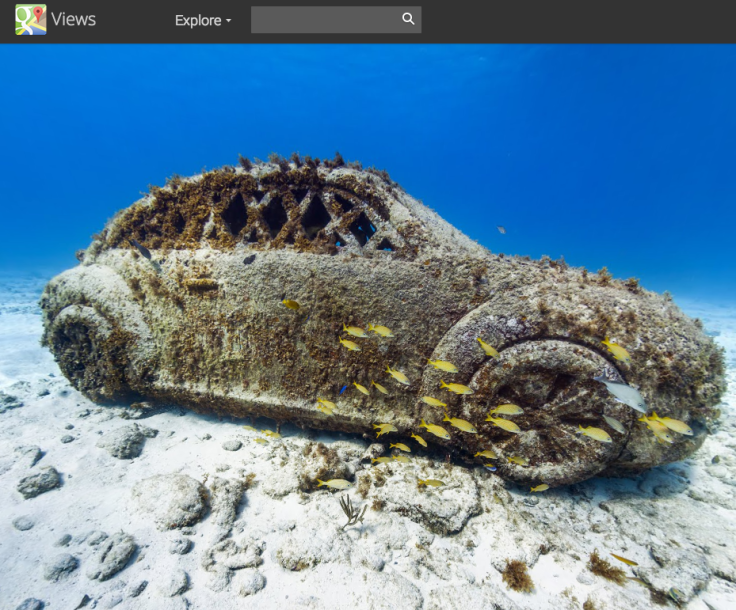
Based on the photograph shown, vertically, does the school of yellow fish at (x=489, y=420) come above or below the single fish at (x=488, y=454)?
above

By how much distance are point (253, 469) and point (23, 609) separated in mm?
2277

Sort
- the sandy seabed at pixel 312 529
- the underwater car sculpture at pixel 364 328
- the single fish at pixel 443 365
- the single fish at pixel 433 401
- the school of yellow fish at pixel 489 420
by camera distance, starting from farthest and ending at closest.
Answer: the single fish at pixel 433 401
the single fish at pixel 443 365
the underwater car sculpture at pixel 364 328
the school of yellow fish at pixel 489 420
the sandy seabed at pixel 312 529

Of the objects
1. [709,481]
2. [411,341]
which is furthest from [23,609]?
[709,481]

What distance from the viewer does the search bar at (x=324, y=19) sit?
6.05 meters

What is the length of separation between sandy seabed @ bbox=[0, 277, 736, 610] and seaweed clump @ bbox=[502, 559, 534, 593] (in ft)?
0.17

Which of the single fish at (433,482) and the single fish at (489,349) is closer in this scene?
the single fish at (489,349)

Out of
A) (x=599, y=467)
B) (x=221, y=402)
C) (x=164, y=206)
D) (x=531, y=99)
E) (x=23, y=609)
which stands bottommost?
(x=23, y=609)

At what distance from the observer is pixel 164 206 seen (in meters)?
5.77

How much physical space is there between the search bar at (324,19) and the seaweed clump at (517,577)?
880 centimetres

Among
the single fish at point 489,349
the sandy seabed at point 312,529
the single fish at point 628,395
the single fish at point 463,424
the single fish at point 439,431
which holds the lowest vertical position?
the sandy seabed at point 312,529

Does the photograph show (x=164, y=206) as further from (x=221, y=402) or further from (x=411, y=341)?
(x=411, y=341)

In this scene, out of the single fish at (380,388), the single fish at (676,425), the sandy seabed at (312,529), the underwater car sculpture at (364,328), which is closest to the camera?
the sandy seabed at (312,529)

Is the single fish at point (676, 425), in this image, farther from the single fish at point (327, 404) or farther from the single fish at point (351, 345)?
the single fish at point (327, 404)

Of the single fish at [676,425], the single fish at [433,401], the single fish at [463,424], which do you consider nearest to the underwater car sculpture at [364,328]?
A: the single fish at [463,424]
